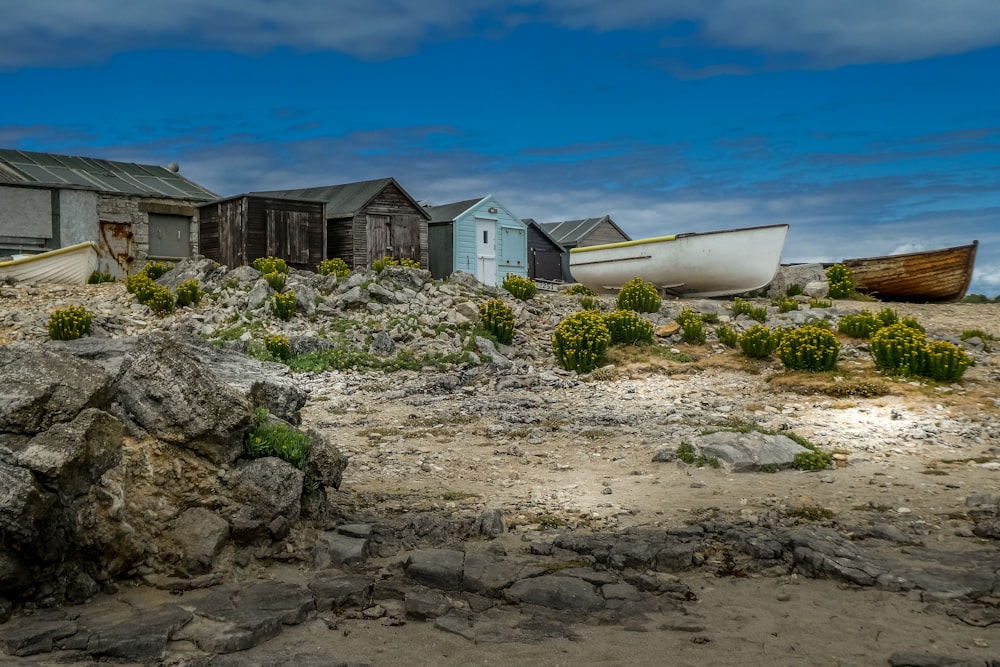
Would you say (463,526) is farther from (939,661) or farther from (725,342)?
(725,342)

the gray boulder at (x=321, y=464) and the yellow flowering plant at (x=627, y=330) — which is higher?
the yellow flowering plant at (x=627, y=330)

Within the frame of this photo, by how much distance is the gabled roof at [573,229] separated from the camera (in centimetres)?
5034

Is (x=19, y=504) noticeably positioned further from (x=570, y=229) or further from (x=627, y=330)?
(x=570, y=229)

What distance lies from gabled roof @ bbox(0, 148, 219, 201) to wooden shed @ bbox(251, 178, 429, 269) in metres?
4.77

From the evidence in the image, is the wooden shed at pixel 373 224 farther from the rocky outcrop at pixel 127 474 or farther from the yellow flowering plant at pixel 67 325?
the rocky outcrop at pixel 127 474

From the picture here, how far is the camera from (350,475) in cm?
1130

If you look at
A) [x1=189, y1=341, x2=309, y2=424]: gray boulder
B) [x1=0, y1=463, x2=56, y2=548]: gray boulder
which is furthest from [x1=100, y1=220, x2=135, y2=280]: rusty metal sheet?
[x1=0, y1=463, x2=56, y2=548]: gray boulder

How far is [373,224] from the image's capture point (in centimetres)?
3728

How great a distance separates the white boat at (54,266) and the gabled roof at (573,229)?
26393 millimetres

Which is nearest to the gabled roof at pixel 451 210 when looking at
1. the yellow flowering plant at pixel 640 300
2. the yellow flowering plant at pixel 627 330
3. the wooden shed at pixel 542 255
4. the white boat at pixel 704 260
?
the wooden shed at pixel 542 255

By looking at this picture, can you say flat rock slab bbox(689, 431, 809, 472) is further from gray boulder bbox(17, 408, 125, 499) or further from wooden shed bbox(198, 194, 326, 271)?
wooden shed bbox(198, 194, 326, 271)

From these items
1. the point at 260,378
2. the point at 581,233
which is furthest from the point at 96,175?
the point at 581,233

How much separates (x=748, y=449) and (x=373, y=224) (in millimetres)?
27993

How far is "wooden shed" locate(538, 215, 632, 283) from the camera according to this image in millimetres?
49906
